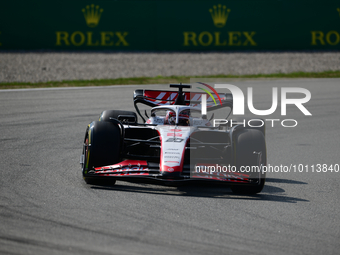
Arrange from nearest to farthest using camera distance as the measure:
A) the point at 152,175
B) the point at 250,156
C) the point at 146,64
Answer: the point at 152,175 → the point at 250,156 → the point at 146,64

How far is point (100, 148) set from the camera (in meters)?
5.96

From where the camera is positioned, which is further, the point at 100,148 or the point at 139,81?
the point at 139,81

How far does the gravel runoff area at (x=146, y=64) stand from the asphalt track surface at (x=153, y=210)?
351 inches

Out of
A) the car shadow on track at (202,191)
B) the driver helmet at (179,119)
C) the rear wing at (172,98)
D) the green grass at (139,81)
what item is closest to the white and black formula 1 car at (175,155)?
the car shadow on track at (202,191)

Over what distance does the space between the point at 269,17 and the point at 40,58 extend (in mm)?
9312

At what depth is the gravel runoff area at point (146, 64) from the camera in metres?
17.6

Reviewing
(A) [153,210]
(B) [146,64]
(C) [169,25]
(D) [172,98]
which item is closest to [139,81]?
(B) [146,64]

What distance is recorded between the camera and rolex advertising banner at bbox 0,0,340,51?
2042cm

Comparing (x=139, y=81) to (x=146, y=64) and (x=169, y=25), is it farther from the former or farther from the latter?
(x=169, y=25)

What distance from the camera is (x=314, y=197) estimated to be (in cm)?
590

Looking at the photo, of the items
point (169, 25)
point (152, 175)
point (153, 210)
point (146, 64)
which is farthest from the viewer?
point (169, 25)

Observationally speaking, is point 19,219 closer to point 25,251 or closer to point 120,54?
point 25,251

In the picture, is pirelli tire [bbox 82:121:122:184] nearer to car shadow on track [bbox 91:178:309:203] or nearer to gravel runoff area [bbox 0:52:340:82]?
car shadow on track [bbox 91:178:309:203]

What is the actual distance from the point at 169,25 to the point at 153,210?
16819 mm
